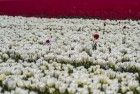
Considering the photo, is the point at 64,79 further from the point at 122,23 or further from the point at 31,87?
the point at 122,23

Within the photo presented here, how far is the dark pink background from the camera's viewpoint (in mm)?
23381

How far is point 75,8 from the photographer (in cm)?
2497

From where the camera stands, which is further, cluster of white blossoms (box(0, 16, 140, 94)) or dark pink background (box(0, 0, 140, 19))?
dark pink background (box(0, 0, 140, 19))

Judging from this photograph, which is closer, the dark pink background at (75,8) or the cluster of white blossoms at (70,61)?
the cluster of white blossoms at (70,61)

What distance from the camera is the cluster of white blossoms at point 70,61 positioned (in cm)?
793

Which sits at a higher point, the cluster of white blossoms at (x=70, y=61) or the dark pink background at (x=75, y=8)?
the dark pink background at (x=75, y=8)

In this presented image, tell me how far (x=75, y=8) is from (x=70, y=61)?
46.8 feet

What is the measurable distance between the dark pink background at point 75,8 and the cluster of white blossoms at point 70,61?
342cm

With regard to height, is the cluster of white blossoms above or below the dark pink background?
below

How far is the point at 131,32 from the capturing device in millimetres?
17062

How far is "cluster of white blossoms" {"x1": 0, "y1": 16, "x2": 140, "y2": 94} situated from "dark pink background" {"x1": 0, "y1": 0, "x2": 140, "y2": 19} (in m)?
3.42

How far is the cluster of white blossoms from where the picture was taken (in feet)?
26.0

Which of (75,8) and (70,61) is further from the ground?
(75,8)

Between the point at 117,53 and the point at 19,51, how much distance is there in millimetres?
2650
